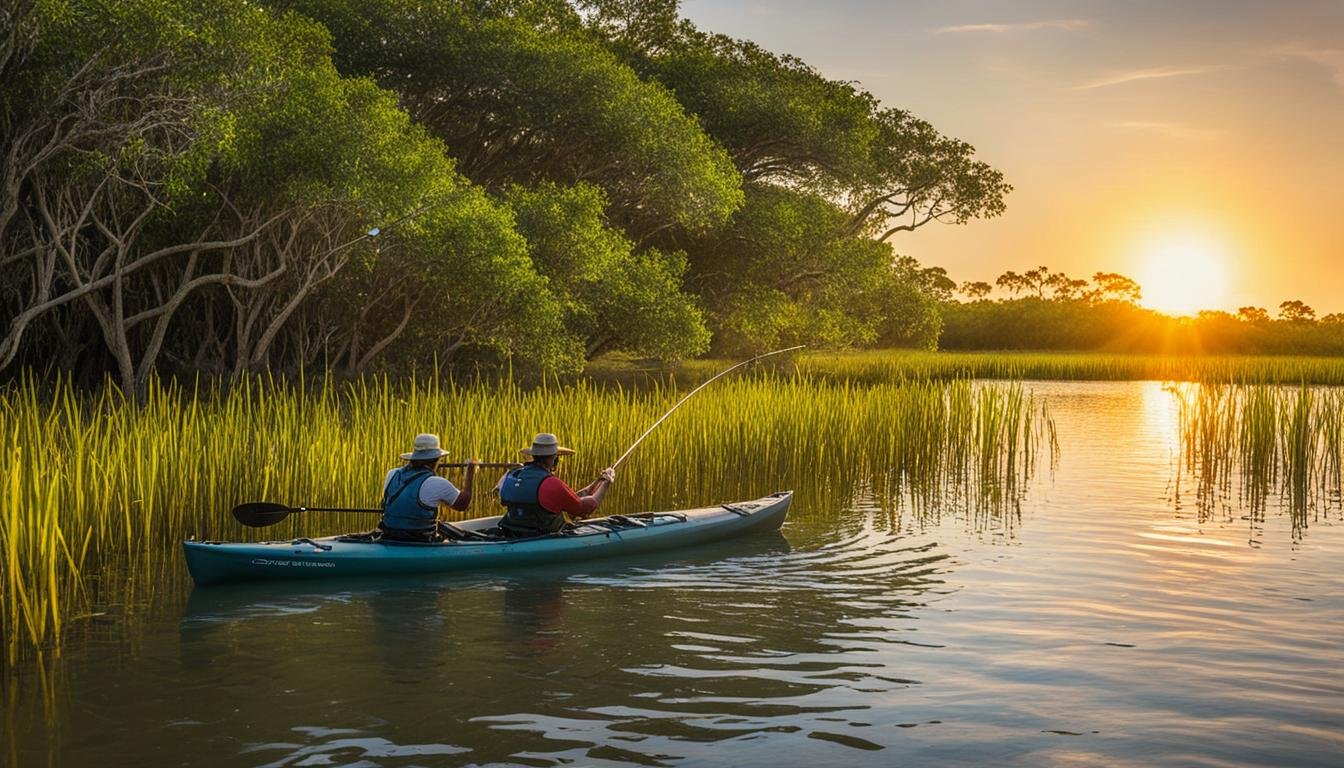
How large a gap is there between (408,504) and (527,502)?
1078mm

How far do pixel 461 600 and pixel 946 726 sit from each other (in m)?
4.21

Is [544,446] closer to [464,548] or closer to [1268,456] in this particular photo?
[464,548]

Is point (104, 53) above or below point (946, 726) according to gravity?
above

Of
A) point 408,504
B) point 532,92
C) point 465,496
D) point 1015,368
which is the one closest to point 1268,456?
point 465,496

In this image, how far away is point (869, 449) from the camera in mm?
16406

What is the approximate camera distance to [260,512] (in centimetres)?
990

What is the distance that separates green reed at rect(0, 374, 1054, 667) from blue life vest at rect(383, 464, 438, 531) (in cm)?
151

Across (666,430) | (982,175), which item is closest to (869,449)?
(666,430)

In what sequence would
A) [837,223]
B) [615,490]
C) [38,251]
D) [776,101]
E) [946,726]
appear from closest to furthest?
[946,726], [615,490], [38,251], [776,101], [837,223]

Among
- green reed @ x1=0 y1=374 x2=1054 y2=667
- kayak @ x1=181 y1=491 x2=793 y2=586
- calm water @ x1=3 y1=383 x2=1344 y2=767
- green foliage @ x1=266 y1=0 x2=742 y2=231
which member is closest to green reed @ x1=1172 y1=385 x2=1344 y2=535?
green reed @ x1=0 y1=374 x2=1054 y2=667

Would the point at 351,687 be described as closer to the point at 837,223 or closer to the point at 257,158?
the point at 257,158

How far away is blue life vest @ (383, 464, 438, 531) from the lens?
32.8 ft

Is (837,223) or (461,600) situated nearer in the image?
(461,600)

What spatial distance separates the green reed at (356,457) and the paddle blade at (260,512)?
2.27 ft
